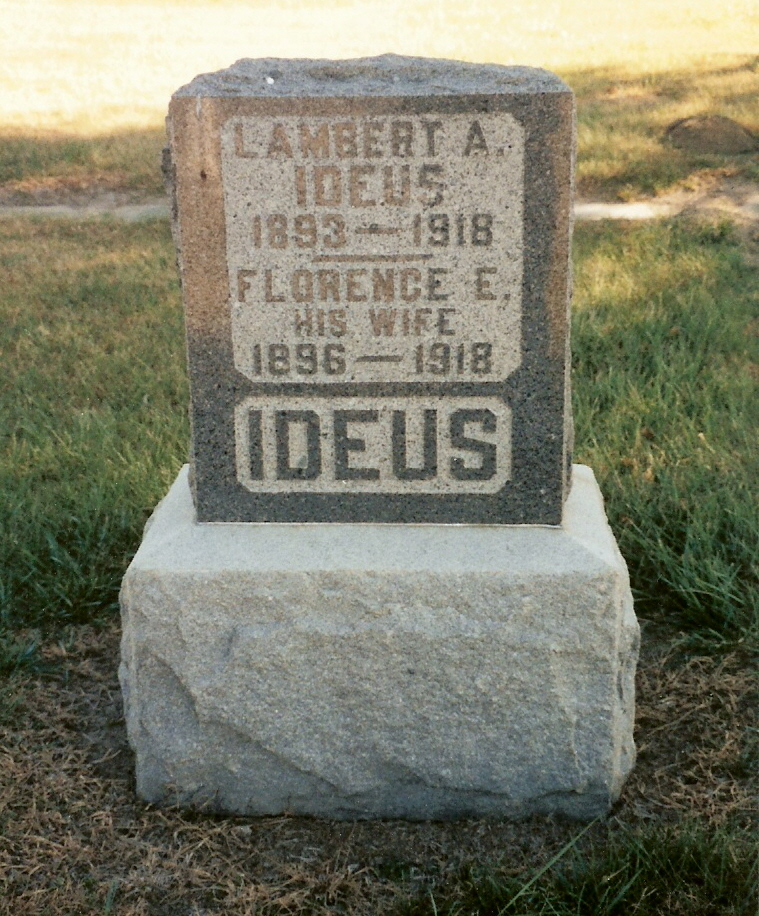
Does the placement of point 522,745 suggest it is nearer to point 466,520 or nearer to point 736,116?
point 466,520

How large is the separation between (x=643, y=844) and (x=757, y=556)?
980 mm

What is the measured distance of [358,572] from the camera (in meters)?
2.21

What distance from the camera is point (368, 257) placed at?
87.7 inches

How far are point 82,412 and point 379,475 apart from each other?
201 centimetres

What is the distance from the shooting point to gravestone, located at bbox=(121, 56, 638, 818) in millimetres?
2182

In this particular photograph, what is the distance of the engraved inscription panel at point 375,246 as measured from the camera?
2176 millimetres

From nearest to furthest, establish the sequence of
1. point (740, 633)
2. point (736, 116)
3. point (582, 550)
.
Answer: point (582, 550) → point (740, 633) → point (736, 116)

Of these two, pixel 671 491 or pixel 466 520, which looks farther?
pixel 671 491

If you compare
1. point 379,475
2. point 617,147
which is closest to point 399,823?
point 379,475

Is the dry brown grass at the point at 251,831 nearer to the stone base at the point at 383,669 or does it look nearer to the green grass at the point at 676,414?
the stone base at the point at 383,669

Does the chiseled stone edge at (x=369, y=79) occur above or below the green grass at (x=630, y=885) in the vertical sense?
above

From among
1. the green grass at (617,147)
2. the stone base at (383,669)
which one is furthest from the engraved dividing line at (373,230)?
the green grass at (617,147)

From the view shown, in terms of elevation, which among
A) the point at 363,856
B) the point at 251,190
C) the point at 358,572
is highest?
the point at 251,190

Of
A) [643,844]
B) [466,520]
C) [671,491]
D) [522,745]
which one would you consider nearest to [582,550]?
[466,520]
